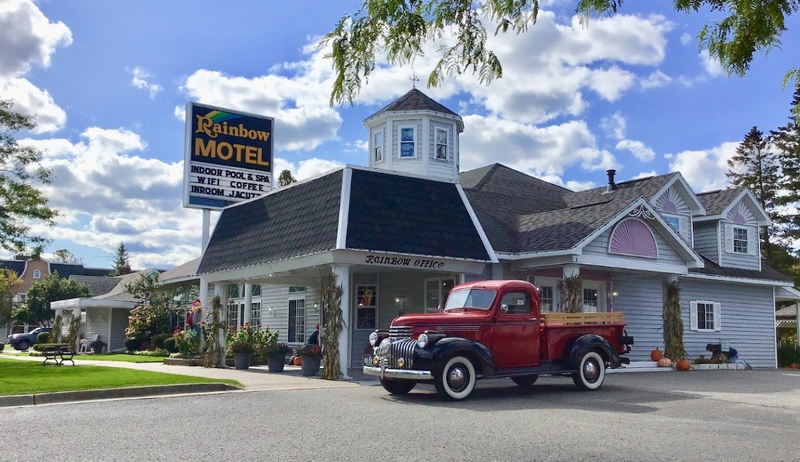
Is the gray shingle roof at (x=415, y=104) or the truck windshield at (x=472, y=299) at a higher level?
the gray shingle roof at (x=415, y=104)

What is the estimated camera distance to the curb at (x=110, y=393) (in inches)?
444

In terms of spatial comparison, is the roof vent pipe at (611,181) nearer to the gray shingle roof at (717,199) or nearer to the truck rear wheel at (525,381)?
the gray shingle roof at (717,199)

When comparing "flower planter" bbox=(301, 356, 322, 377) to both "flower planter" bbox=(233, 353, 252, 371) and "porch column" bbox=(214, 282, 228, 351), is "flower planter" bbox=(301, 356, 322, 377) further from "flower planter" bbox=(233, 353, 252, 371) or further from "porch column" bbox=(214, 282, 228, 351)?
"porch column" bbox=(214, 282, 228, 351)

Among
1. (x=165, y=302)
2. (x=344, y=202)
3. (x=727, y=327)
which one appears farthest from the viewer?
(x=165, y=302)

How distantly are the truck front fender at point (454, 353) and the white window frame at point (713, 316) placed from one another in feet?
48.2

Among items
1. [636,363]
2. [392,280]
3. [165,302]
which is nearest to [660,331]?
[636,363]

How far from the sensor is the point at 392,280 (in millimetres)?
20875

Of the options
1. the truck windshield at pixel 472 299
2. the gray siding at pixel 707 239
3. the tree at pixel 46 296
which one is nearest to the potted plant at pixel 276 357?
the truck windshield at pixel 472 299

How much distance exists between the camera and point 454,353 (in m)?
11.9

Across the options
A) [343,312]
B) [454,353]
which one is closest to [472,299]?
[454,353]

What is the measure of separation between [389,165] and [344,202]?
10.3m

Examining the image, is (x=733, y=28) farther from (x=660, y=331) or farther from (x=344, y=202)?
(x=660, y=331)

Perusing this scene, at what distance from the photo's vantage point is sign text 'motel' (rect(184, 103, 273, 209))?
2384cm

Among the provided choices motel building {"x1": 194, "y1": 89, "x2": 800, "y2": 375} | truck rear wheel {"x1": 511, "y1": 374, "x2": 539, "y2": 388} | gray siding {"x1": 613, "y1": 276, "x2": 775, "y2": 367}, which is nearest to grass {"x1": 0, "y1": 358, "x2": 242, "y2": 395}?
motel building {"x1": 194, "y1": 89, "x2": 800, "y2": 375}
